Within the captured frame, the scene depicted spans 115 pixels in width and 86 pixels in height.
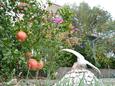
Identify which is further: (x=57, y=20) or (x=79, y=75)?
(x=57, y=20)

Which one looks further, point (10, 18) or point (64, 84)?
point (10, 18)

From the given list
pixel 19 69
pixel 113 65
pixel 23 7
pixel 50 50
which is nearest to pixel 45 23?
pixel 23 7

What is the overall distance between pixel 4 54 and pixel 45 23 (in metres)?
0.73

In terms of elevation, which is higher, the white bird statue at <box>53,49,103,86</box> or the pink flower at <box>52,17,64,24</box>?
the pink flower at <box>52,17,64,24</box>

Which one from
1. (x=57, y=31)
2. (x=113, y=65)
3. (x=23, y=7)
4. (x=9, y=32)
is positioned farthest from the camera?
(x=113, y=65)

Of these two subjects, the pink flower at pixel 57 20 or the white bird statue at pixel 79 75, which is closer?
the white bird statue at pixel 79 75

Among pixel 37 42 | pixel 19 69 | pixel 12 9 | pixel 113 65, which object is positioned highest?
pixel 12 9

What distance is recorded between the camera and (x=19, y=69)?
4504 mm

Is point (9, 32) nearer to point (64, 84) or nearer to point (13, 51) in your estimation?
point (13, 51)

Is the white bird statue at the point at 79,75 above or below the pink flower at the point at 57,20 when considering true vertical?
below

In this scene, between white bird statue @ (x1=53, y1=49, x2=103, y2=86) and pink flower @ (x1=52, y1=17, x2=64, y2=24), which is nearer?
white bird statue @ (x1=53, y1=49, x2=103, y2=86)

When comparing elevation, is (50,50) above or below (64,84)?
above

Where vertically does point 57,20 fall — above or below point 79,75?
above

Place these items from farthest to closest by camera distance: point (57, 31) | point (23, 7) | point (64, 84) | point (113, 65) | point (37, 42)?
point (113, 65) < point (57, 31) < point (23, 7) < point (37, 42) < point (64, 84)
